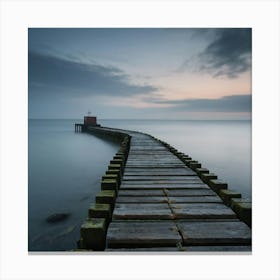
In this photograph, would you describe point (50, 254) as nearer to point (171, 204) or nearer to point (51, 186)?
point (171, 204)

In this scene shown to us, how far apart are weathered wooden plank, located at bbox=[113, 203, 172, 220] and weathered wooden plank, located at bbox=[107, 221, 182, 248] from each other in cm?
21

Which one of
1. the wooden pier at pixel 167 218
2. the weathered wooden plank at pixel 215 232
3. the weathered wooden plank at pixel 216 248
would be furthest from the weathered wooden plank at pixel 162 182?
the weathered wooden plank at pixel 216 248

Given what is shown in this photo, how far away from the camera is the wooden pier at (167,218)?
2959 mm

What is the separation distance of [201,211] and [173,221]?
1.54ft

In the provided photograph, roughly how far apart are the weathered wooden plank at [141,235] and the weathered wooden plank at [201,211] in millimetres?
360

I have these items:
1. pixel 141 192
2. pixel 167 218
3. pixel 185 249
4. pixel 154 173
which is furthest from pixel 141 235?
pixel 154 173

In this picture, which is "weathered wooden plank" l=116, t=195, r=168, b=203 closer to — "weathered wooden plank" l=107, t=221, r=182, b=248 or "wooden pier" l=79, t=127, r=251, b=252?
"wooden pier" l=79, t=127, r=251, b=252

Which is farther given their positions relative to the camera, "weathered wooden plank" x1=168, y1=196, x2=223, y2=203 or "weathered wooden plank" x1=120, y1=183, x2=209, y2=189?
"weathered wooden plank" x1=120, y1=183, x2=209, y2=189

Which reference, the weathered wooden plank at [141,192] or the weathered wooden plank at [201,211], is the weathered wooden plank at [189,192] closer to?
the weathered wooden plank at [141,192]

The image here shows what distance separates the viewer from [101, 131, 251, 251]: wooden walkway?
2979 millimetres

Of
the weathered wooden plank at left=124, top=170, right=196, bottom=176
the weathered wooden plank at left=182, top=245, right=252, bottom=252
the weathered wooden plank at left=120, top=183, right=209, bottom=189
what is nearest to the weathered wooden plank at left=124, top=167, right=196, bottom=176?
the weathered wooden plank at left=124, top=170, right=196, bottom=176
